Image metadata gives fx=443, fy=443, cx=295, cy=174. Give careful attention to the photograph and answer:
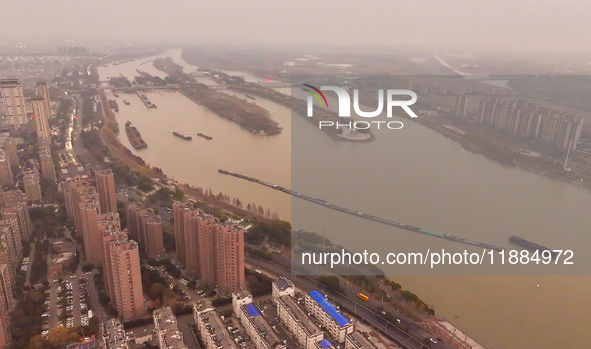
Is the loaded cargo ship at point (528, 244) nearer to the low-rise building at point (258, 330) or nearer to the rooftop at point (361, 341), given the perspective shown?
the rooftop at point (361, 341)

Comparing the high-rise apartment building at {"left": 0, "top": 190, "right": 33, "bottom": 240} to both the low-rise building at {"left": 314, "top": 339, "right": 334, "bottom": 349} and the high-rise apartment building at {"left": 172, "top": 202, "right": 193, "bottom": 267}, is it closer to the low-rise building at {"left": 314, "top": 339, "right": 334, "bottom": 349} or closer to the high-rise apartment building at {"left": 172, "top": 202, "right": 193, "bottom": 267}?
the high-rise apartment building at {"left": 172, "top": 202, "right": 193, "bottom": 267}

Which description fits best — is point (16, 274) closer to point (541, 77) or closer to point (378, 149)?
point (378, 149)

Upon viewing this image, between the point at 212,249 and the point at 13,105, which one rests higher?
the point at 13,105

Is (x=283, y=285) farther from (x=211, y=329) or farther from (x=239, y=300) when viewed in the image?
(x=211, y=329)

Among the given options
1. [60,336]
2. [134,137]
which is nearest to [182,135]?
[134,137]

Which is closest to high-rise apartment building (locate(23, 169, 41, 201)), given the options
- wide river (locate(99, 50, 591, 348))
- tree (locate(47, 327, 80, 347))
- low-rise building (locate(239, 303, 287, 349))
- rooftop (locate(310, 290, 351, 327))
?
wide river (locate(99, 50, 591, 348))

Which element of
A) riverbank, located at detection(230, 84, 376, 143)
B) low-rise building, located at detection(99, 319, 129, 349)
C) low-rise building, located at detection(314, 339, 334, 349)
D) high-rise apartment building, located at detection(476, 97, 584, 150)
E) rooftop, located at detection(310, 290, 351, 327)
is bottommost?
low-rise building, located at detection(314, 339, 334, 349)
